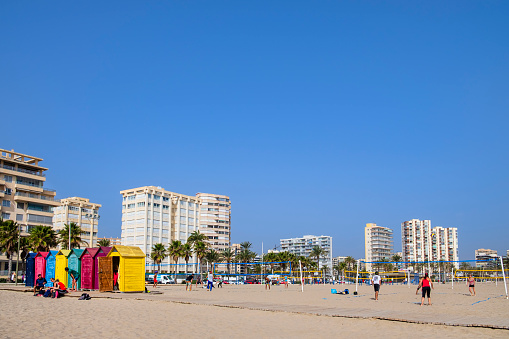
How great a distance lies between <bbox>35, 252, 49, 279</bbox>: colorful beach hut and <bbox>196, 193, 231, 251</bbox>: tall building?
309ft

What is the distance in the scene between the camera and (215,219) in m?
133

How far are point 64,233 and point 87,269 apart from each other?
43.7m

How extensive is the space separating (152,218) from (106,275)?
266ft

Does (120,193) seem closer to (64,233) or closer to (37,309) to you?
(64,233)

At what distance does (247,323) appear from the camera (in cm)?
1434

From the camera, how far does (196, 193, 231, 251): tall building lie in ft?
430

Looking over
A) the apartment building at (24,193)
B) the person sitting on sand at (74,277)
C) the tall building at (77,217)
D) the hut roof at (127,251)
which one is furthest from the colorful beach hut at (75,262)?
the tall building at (77,217)

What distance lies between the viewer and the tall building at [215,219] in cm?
13112

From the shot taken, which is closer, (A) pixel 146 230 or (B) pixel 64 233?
(B) pixel 64 233

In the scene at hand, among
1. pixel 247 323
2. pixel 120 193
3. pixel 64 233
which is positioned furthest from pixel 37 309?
pixel 120 193

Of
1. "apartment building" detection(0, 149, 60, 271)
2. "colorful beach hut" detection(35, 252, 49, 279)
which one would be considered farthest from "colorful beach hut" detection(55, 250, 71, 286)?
"apartment building" detection(0, 149, 60, 271)

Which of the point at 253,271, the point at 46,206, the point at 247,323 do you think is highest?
the point at 46,206

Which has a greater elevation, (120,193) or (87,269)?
(120,193)

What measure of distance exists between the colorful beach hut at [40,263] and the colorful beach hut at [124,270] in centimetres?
705
